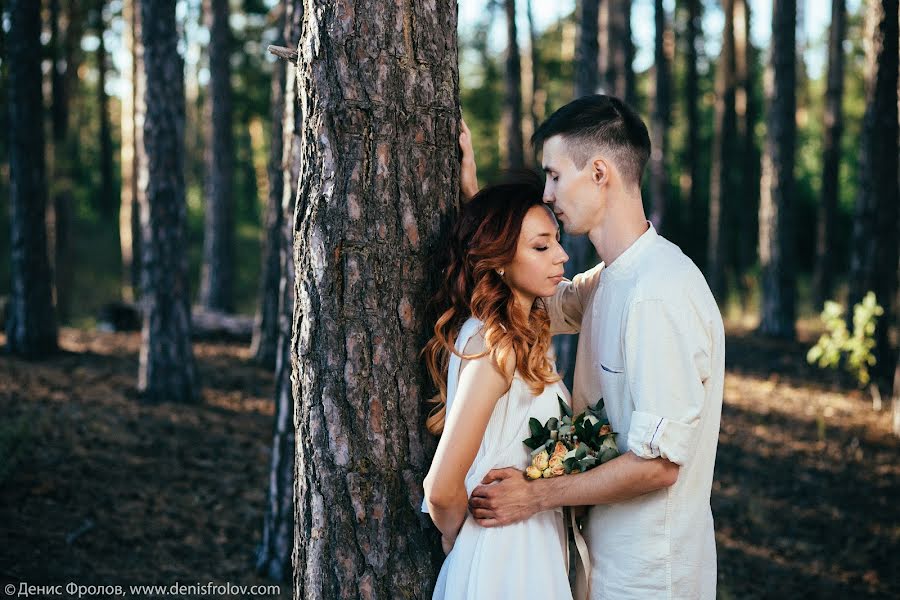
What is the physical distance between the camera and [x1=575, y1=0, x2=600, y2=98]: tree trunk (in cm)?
995

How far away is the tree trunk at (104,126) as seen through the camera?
23.4 metres

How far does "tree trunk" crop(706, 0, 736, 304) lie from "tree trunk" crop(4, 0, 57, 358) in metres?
13.4

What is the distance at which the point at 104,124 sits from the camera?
27.7 metres

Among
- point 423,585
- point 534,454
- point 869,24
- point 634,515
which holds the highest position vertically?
point 869,24

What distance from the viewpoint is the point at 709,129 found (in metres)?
37.7

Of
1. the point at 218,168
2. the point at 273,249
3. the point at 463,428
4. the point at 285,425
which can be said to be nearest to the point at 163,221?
the point at 273,249

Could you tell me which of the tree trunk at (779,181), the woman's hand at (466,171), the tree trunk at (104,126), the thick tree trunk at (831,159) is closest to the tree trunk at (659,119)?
the thick tree trunk at (831,159)

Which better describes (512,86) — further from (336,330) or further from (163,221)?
(336,330)

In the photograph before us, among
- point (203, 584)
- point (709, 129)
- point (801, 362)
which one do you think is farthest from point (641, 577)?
point (709, 129)

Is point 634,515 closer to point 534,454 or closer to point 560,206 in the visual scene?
point 534,454

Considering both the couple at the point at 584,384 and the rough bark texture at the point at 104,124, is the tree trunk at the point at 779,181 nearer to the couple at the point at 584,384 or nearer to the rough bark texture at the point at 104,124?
the couple at the point at 584,384

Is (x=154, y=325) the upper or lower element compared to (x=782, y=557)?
upper

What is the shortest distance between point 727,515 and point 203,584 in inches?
181

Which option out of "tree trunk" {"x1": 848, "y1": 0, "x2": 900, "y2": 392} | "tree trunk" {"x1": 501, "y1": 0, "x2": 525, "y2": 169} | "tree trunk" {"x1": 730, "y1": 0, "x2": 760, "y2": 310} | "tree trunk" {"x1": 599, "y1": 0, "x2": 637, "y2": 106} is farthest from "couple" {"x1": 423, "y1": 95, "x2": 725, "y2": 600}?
"tree trunk" {"x1": 730, "y1": 0, "x2": 760, "y2": 310}
